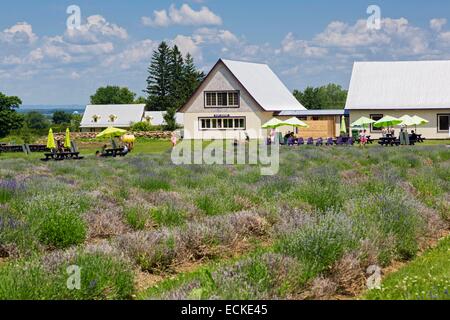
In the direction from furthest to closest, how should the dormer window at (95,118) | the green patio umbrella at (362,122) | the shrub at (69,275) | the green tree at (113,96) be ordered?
the green tree at (113,96) → the dormer window at (95,118) → the green patio umbrella at (362,122) → the shrub at (69,275)

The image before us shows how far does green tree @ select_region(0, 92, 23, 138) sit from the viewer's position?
3314 inches

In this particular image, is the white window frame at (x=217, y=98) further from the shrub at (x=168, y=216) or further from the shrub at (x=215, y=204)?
the shrub at (x=168, y=216)

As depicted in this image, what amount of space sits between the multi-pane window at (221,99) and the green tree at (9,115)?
3607cm

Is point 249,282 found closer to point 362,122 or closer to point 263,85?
point 362,122

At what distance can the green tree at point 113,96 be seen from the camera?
15050cm

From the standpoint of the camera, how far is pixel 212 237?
9562 mm

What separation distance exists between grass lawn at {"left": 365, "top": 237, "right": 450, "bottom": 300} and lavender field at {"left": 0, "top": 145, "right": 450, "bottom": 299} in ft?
1.03

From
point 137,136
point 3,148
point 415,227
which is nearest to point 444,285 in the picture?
point 415,227

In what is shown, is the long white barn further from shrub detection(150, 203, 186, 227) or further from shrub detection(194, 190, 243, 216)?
shrub detection(150, 203, 186, 227)

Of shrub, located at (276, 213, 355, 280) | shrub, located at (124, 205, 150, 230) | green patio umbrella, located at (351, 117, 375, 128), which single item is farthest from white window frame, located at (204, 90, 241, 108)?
shrub, located at (276, 213, 355, 280)

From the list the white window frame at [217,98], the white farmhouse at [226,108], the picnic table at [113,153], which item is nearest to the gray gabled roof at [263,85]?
the white farmhouse at [226,108]
